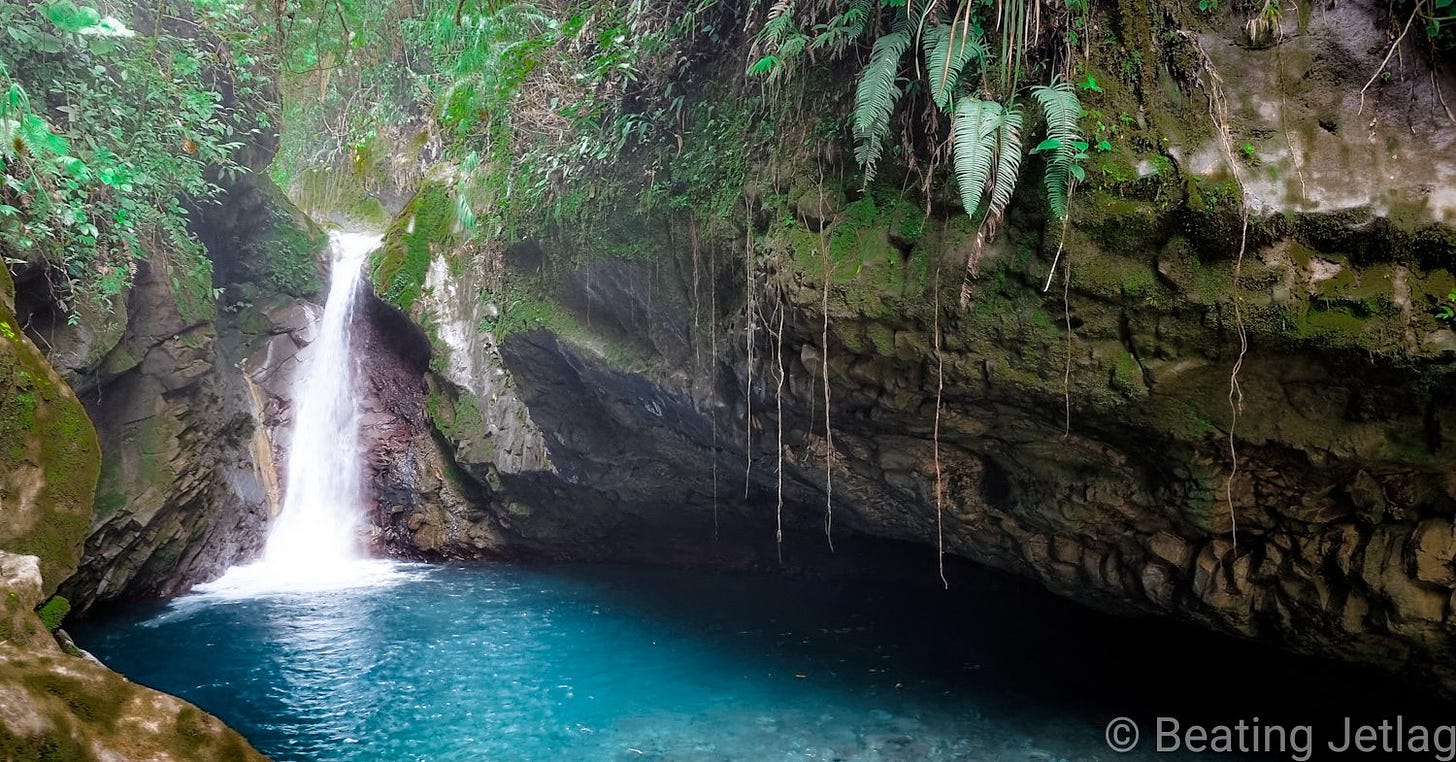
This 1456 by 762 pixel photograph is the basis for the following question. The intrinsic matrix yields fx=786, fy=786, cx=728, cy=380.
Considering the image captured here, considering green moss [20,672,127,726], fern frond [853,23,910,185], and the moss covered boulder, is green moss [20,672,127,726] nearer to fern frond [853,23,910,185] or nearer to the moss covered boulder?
the moss covered boulder

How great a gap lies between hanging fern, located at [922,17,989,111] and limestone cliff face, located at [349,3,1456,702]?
0.80 meters

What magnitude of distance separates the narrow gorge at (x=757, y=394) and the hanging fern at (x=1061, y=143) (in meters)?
0.03

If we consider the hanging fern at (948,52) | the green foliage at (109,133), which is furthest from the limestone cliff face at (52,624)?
the hanging fern at (948,52)

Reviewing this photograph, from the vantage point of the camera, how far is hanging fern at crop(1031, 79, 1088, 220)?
4.52 meters

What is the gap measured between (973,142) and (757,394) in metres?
3.14

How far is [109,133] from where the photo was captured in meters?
8.47

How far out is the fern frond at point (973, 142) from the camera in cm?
446

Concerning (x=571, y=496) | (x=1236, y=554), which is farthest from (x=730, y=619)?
(x=1236, y=554)

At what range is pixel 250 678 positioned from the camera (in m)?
6.68

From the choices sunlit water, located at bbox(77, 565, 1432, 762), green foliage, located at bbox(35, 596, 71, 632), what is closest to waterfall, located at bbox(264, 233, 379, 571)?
sunlit water, located at bbox(77, 565, 1432, 762)

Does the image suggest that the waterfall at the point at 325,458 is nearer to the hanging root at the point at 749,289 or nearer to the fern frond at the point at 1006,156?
the hanging root at the point at 749,289

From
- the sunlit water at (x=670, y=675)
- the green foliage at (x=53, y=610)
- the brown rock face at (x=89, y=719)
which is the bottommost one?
the sunlit water at (x=670, y=675)

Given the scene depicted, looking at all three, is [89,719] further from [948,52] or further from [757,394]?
[757,394]

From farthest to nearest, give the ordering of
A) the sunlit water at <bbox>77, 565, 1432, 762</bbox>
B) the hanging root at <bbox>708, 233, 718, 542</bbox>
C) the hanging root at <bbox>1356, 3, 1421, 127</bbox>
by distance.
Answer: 1. the hanging root at <bbox>708, 233, 718, 542</bbox>
2. the sunlit water at <bbox>77, 565, 1432, 762</bbox>
3. the hanging root at <bbox>1356, 3, 1421, 127</bbox>
